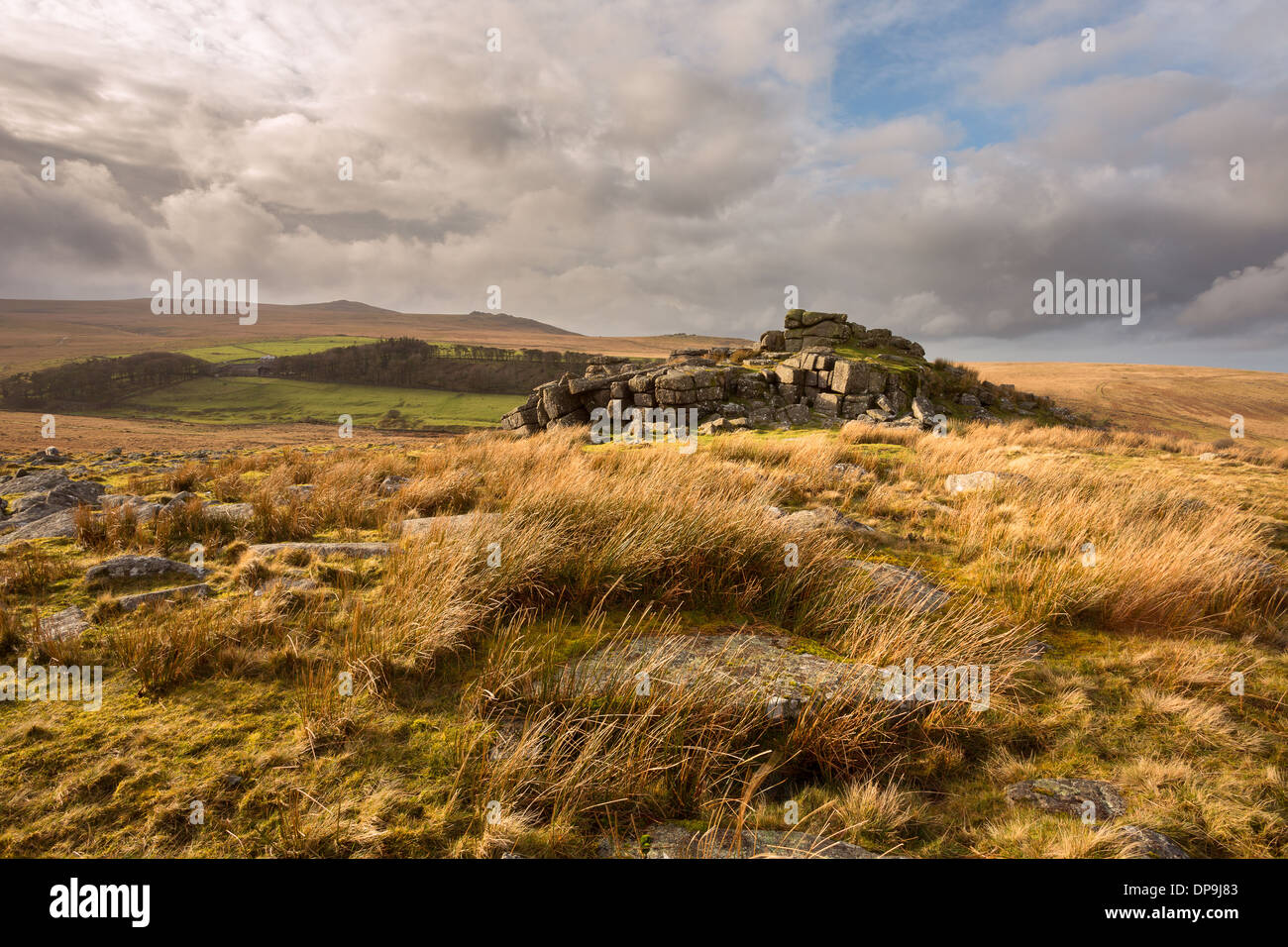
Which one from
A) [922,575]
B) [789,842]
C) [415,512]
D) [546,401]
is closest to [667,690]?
[789,842]

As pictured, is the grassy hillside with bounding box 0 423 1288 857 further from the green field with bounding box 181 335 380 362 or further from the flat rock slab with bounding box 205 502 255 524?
the green field with bounding box 181 335 380 362

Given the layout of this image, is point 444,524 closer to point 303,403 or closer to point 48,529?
point 48,529

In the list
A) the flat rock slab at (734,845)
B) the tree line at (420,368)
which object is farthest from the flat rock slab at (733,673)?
the tree line at (420,368)

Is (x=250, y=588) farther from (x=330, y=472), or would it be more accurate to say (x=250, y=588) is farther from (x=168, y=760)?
(x=330, y=472)

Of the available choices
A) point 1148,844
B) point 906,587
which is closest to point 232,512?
point 906,587

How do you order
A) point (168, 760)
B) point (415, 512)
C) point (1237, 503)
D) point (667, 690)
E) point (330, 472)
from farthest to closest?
1. point (330, 472)
2. point (1237, 503)
3. point (415, 512)
4. point (667, 690)
5. point (168, 760)

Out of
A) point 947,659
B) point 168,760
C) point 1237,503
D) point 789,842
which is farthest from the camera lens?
point 1237,503

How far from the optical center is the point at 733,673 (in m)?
3.42

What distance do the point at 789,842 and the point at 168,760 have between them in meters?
3.06

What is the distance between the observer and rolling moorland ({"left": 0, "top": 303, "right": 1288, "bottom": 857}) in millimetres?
2461

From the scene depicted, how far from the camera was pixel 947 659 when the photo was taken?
366 cm

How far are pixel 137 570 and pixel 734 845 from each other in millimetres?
5693

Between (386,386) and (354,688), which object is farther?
(386,386)

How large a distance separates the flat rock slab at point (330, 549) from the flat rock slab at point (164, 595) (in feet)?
2.49
